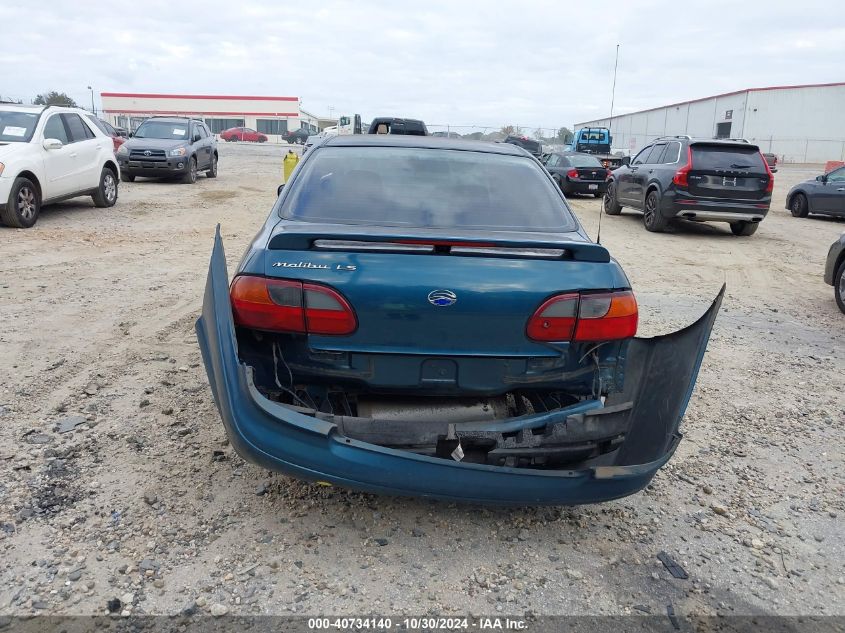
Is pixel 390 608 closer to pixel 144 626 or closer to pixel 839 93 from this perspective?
pixel 144 626

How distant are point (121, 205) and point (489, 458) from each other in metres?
12.8

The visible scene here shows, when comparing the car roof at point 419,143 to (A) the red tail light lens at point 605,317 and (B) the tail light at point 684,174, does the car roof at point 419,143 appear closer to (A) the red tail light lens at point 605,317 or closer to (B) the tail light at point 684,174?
(A) the red tail light lens at point 605,317

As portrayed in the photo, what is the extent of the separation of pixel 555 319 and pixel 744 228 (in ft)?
37.0

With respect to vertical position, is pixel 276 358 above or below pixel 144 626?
above

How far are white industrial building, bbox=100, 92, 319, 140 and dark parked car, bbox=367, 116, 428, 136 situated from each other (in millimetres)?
54045

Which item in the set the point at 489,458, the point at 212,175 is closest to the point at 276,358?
the point at 489,458

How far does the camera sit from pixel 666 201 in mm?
11852

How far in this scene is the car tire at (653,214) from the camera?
12174 millimetres

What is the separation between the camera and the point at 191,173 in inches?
711

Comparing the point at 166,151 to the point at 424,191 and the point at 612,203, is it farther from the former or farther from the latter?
the point at 424,191

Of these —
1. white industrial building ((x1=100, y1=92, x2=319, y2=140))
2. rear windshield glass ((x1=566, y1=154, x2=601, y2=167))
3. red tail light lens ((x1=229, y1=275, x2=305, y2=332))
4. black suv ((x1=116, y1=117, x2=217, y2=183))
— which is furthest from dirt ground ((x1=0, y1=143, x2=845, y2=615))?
white industrial building ((x1=100, y1=92, x2=319, y2=140))

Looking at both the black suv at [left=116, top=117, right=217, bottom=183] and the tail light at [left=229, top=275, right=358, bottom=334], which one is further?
the black suv at [left=116, top=117, right=217, bottom=183]

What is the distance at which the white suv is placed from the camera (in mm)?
9828

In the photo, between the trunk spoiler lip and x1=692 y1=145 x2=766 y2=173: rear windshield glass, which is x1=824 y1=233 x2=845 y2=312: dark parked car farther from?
the trunk spoiler lip
